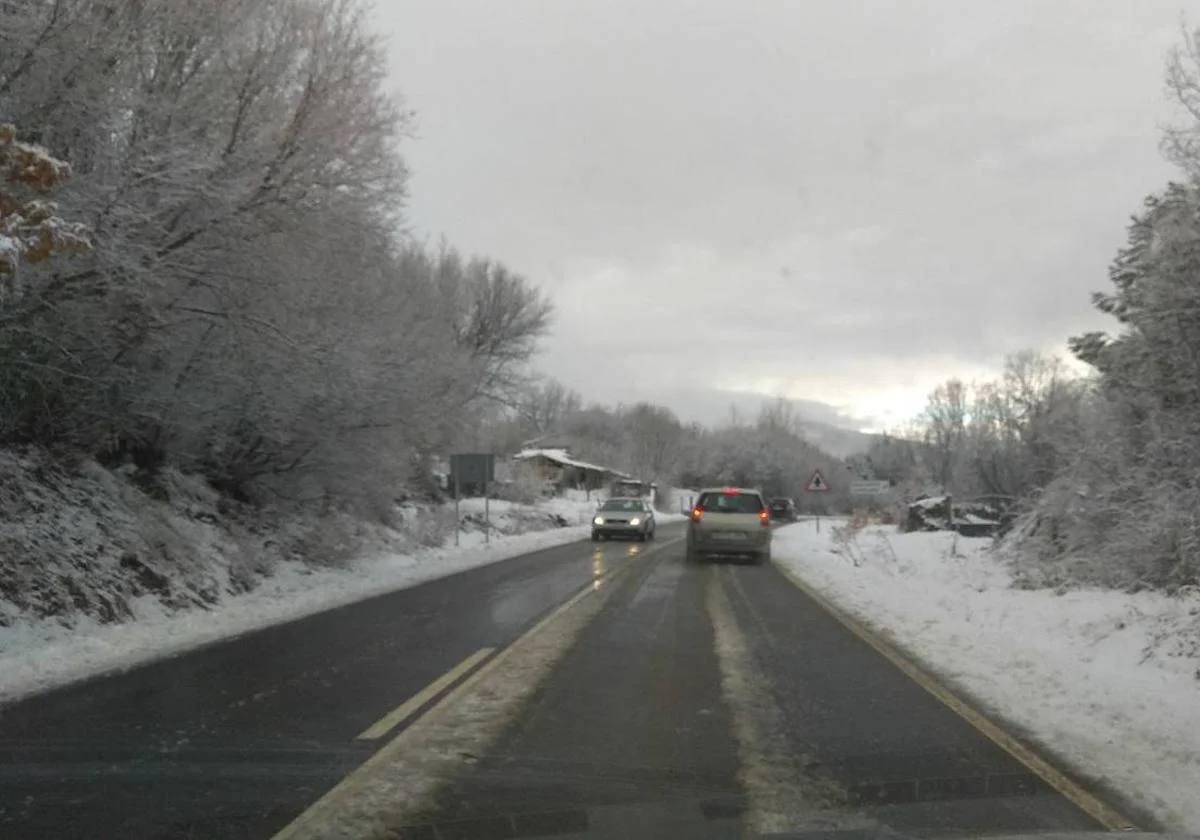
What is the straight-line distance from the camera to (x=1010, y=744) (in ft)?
22.4

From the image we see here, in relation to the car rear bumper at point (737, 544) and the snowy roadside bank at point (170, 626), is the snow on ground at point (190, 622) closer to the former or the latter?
the snowy roadside bank at point (170, 626)

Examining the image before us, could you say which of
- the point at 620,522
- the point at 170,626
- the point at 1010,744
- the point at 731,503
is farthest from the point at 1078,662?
the point at 620,522

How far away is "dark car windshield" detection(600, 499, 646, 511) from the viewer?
1470 inches

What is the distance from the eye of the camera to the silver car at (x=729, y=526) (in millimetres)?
24484

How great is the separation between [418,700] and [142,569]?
25.1 ft

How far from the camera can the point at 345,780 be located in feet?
19.2

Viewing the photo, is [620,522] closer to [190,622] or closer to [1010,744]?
[190,622]

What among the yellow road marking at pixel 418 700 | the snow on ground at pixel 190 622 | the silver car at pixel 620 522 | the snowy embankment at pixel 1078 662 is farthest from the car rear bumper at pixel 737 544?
the yellow road marking at pixel 418 700

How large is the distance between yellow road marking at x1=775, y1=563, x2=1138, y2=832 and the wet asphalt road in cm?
10

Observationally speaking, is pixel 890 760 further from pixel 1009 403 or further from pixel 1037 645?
pixel 1009 403

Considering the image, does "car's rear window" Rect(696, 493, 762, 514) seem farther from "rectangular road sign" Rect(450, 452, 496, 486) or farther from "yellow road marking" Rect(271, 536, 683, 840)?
"yellow road marking" Rect(271, 536, 683, 840)

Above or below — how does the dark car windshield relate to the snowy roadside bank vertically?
above

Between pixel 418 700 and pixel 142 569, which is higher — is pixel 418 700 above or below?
below

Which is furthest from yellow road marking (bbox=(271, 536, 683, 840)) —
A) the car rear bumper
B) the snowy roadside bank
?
the car rear bumper
